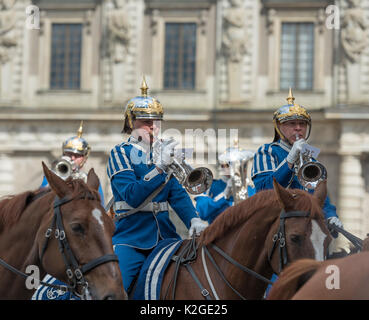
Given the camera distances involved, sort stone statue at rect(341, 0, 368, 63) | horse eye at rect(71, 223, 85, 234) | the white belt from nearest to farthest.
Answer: horse eye at rect(71, 223, 85, 234) → the white belt → stone statue at rect(341, 0, 368, 63)

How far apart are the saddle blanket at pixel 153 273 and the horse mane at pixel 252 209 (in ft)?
1.05

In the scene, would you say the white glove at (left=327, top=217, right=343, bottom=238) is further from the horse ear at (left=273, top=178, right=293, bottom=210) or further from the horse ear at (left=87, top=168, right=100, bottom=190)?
the horse ear at (left=87, top=168, right=100, bottom=190)

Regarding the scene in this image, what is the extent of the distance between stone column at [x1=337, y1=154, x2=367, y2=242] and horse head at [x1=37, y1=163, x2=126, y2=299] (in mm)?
17683

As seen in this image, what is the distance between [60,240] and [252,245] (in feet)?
4.51

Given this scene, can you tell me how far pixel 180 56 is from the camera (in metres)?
24.2

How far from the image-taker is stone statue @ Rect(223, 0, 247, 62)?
75.4ft

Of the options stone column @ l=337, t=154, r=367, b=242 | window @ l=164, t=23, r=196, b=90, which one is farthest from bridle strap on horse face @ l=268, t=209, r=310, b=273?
window @ l=164, t=23, r=196, b=90

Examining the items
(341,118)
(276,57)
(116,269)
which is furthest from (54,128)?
(116,269)

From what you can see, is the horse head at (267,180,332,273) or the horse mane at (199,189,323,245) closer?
the horse head at (267,180,332,273)

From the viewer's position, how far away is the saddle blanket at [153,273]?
5754mm

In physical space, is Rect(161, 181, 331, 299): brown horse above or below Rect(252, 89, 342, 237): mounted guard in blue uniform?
below

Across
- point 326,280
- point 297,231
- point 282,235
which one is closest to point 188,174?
point 282,235

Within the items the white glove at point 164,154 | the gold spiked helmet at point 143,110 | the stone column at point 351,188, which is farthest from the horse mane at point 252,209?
the stone column at point 351,188

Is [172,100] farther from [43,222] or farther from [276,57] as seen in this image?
[43,222]
